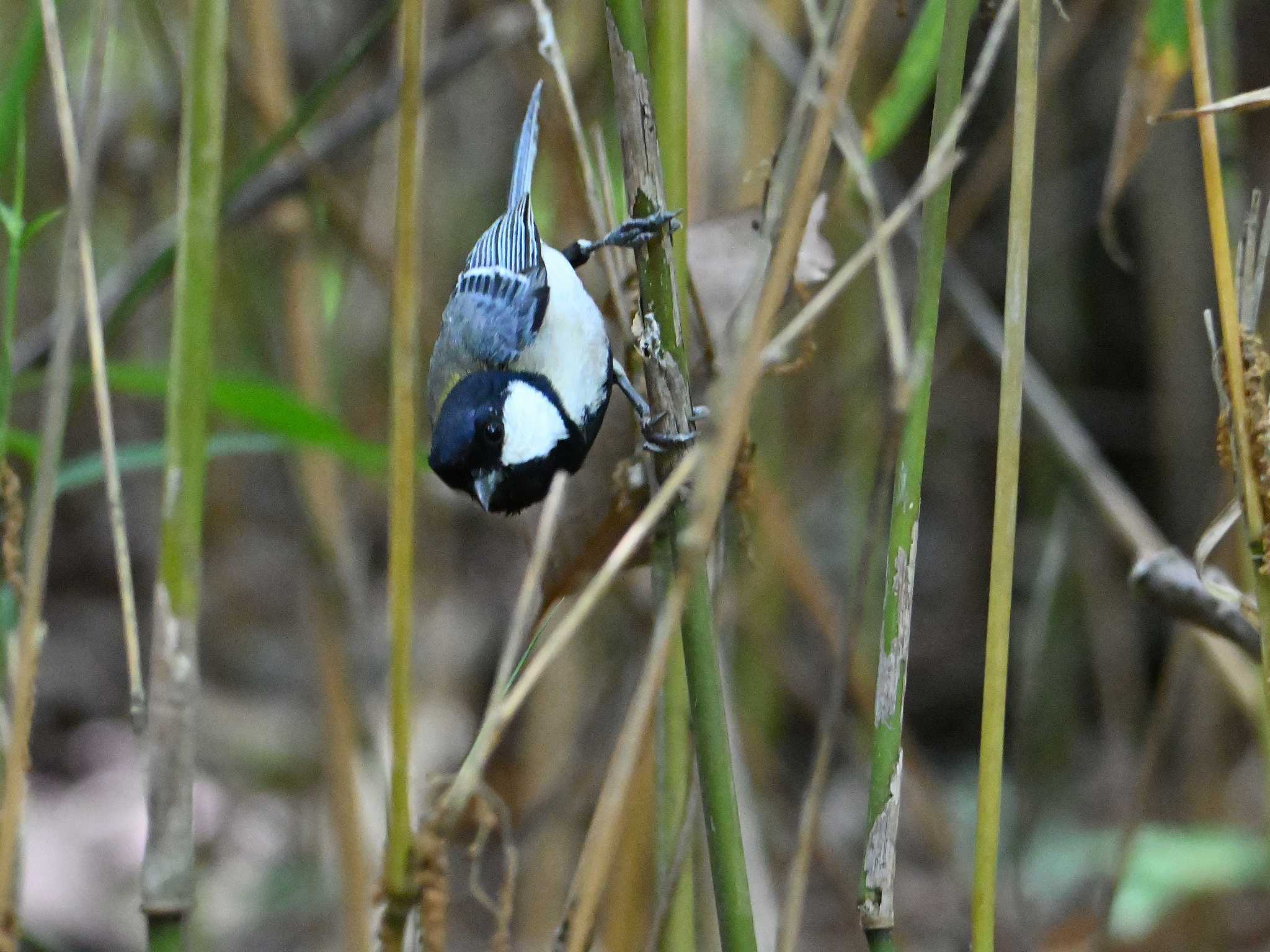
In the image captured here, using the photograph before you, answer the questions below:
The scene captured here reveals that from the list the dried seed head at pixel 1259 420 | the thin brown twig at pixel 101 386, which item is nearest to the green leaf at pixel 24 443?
the thin brown twig at pixel 101 386

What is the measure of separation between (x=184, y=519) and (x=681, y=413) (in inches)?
16.0

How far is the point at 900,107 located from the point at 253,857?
237cm

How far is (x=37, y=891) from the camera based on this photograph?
2602 mm

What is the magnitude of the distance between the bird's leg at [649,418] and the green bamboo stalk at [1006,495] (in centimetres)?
25

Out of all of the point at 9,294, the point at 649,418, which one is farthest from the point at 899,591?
the point at 9,294

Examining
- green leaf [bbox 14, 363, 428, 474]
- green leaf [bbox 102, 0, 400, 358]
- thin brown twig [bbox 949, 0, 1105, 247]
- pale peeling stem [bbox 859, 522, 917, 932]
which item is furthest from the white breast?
pale peeling stem [bbox 859, 522, 917, 932]

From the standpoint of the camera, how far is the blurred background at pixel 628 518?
1.98 m

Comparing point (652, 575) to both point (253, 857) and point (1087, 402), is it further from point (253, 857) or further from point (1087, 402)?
point (1087, 402)

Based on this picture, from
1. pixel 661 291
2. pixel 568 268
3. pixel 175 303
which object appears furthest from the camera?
pixel 568 268

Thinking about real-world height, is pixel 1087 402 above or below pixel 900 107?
below

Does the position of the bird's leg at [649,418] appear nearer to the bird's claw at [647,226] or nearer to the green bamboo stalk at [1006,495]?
the bird's claw at [647,226]

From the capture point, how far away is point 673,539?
97 centimetres

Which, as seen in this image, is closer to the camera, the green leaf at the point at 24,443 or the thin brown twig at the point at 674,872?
the thin brown twig at the point at 674,872

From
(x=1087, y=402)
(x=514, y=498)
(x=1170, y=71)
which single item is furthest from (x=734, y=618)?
(x=1087, y=402)
